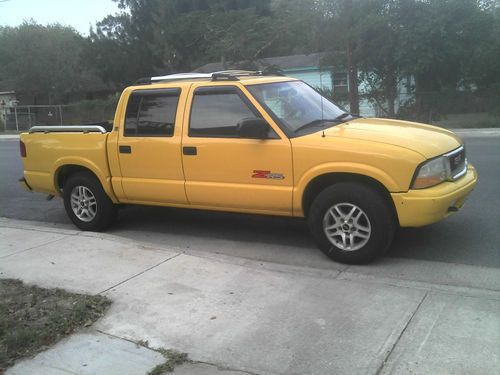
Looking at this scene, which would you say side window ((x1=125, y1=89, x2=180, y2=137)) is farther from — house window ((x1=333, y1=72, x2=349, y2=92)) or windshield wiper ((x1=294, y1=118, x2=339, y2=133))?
house window ((x1=333, y1=72, x2=349, y2=92))

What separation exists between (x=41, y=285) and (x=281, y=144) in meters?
2.60

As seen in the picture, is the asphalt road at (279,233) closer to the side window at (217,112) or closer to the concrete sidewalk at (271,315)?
the concrete sidewalk at (271,315)

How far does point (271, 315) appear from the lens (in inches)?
165

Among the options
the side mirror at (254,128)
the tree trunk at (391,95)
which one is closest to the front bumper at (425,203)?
the side mirror at (254,128)

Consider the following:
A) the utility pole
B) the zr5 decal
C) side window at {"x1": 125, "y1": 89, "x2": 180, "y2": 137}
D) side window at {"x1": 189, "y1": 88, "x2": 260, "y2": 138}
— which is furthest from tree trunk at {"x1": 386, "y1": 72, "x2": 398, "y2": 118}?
the zr5 decal

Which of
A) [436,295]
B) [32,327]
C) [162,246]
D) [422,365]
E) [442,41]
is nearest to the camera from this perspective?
[422,365]

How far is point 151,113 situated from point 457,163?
135 inches

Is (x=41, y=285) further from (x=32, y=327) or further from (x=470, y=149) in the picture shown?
(x=470, y=149)

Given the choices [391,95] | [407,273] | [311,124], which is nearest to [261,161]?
[311,124]

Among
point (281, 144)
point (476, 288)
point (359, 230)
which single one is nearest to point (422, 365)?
point (476, 288)

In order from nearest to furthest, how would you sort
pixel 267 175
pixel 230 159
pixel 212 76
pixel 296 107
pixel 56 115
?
pixel 267 175, pixel 230 159, pixel 296 107, pixel 212 76, pixel 56 115

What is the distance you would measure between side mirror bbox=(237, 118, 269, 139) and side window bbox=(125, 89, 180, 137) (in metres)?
1.06

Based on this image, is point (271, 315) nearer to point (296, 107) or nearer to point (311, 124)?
point (311, 124)

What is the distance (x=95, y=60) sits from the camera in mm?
39281
